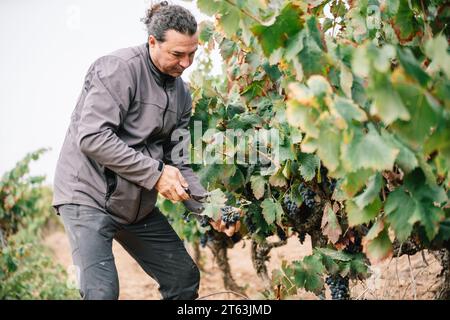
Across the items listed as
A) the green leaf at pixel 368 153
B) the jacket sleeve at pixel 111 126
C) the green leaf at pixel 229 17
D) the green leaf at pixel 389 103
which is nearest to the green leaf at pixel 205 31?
the jacket sleeve at pixel 111 126

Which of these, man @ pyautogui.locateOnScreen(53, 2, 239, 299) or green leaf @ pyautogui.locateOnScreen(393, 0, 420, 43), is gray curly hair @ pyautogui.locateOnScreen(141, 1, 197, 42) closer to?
man @ pyautogui.locateOnScreen(53, 2, 239, 299)

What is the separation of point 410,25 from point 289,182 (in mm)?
1222

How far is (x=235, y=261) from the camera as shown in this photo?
820 centimetres

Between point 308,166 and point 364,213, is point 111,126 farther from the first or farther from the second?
point 364,213

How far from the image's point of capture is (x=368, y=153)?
69.2 inches

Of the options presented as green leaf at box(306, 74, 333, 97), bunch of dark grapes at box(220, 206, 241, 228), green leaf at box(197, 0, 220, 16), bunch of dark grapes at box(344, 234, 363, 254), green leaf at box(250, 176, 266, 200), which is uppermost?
green leaf at box(197, 0, 220, 16)

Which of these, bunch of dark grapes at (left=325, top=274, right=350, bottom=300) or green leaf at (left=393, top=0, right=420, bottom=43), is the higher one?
green leaf at (left=393, top=0, right=420, bottom=43)

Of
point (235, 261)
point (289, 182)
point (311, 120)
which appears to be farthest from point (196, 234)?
point (311, 120)

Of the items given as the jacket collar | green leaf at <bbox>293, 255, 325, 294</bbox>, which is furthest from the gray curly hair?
green leaf at <bbox>293, 255, 325, 294</bbox>

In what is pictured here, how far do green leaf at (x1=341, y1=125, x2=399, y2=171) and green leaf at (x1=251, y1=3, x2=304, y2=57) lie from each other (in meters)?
0.55

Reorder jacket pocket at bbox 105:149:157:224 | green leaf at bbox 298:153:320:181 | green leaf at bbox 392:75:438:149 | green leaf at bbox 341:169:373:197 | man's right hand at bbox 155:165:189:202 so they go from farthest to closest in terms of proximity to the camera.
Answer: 1. jacket pocket at bbox 105:149:157:224
2. man's right hand at bbox 155:165:189:202
3. green leaf at bbox 298:153:320:181
4. green leaf at bbox 341:169:373:197
5. green leaf at bbox 392:75:438:149

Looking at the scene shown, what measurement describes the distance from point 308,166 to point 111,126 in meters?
1.06

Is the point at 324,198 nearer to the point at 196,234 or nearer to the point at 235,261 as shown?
the point at 196,234

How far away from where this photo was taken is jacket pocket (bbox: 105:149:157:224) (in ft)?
10.7
